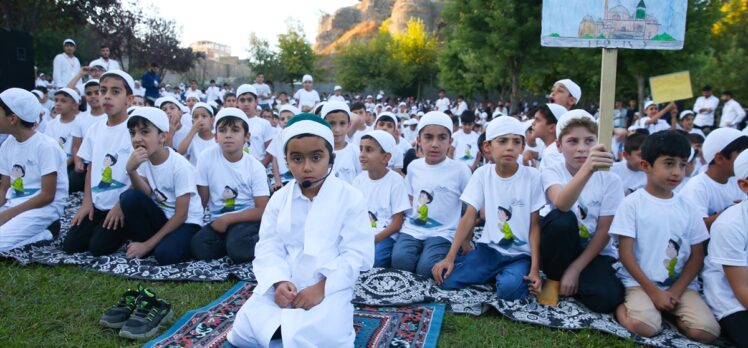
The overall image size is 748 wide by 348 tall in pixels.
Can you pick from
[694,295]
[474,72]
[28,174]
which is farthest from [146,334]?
[474,72]

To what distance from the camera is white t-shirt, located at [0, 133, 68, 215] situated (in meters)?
4.59

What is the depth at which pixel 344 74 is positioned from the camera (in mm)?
42844

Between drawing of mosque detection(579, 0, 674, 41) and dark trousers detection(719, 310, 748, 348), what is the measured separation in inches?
65.1

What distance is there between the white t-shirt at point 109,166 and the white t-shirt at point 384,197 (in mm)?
2218

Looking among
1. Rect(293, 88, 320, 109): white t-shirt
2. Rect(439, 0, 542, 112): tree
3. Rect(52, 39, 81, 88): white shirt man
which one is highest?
Rect(439, 0, 542, 112): tree

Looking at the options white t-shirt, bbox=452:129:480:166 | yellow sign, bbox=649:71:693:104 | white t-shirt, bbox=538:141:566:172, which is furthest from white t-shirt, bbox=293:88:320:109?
white t-shirt, bbox=538:141:566:172

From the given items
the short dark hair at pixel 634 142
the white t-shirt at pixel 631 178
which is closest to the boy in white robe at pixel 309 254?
the short dark hair at pixel 634 142

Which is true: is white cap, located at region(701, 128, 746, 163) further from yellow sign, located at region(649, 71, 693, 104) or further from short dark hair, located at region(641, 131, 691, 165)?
yellow sign, located at region(649, 71, 693, 104)

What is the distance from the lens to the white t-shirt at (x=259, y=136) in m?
7.83

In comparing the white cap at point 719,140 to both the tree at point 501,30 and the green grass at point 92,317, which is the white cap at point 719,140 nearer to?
the green grass at point 92,317

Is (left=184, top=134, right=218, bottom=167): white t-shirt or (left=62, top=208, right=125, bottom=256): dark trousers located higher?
(left=184, top=134, right=218, bottom=167): white t-shirt

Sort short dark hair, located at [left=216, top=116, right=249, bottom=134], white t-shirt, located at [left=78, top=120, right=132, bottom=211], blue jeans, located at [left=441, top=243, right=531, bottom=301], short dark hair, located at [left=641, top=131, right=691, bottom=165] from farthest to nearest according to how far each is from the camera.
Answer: short dark hair, located at [left=216, top=116, right=249, bottom=134]
white t-shirt, located at [left=78, top=120, right=132, bottom=211]
blue jeans, located at [left=441, top=243, right=531, bottom=301]
short dark hair, located at [left=641, top=131, right=691, bottom=165]

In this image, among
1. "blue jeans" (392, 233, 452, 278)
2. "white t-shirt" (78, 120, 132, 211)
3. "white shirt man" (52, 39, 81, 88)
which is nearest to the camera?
"blue jeans" (392, 233, 452, 278)

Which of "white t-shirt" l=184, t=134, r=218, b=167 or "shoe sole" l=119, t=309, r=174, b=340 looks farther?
"white t-shirt" l=184, t=134, r=218, b=167
